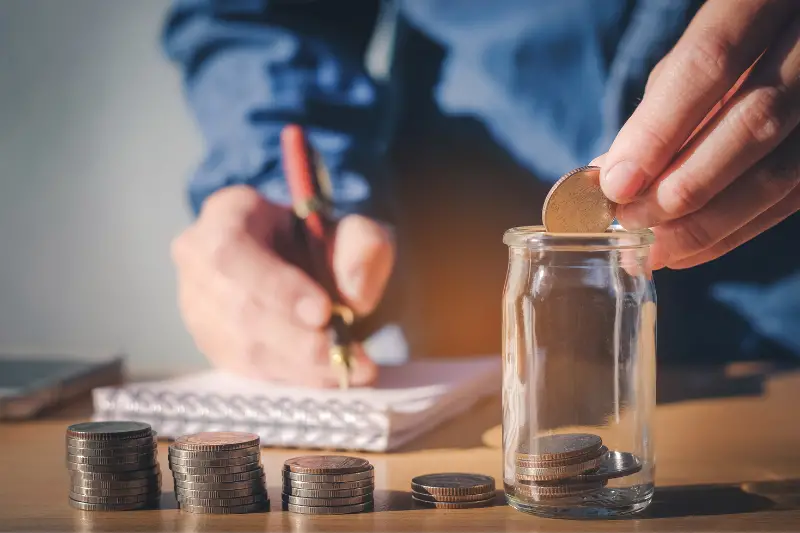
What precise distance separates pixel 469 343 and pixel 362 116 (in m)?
0.50

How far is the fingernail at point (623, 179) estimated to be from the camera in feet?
2.40

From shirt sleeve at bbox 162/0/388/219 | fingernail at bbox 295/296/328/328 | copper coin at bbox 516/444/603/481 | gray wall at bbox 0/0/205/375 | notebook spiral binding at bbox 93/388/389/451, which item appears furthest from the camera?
gray wall at bbox 0/0/205/375

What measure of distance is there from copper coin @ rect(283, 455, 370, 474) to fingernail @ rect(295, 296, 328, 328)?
409 millimetres

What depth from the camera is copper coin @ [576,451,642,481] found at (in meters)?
0.70

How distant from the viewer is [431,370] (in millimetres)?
1273

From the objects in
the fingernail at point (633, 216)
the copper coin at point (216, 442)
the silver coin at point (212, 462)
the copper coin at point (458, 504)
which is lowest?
the copper coin at point (458, 504)

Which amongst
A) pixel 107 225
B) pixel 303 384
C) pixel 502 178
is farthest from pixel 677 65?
pixel 107 225

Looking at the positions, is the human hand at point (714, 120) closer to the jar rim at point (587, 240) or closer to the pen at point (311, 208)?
the jar rim at point (587, 240)

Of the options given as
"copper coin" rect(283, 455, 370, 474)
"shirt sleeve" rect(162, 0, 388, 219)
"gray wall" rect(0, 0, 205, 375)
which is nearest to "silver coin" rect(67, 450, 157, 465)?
"copper coin" rect(283, 455, 370, 474)

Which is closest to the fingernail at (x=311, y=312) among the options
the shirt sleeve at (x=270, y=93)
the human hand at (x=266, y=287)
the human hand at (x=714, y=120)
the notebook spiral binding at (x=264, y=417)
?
the human hand at (x=266, y=287)

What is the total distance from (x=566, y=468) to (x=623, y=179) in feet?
0.70

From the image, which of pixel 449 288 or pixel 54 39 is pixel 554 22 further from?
pixel 54 39

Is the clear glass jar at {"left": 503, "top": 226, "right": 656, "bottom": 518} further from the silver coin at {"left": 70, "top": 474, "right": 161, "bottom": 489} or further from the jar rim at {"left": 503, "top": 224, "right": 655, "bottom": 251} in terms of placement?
the silver coin at {"left": 70, "top": 474, "right": 161, "bottom": 489}

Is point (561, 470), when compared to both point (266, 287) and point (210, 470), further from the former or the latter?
point (266, 287)
